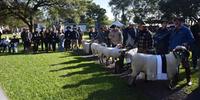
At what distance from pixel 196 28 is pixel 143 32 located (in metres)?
3.77

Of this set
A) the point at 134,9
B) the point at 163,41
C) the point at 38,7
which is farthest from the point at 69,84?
the point at 134,9

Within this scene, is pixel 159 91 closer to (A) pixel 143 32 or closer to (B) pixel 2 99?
(A) pixel 143 32

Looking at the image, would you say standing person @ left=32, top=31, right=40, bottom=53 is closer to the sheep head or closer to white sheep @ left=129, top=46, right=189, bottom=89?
white sheep @ left=129, top=46, right=189, bottom=89

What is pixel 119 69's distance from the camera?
636 inches

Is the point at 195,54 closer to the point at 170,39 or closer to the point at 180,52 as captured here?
the point at 170,39

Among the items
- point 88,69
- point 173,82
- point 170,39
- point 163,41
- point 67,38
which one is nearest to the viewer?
point 173,82

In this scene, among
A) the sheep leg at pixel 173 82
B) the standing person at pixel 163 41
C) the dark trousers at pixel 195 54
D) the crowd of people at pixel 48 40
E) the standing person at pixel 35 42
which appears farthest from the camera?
the standing person at pixel 35 42

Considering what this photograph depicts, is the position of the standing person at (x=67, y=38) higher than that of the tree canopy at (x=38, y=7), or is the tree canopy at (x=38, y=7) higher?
the tree canopy at (x=38, y=7)

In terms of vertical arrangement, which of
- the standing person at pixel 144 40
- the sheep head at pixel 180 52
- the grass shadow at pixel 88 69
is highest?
the standing person at pixel 144 40

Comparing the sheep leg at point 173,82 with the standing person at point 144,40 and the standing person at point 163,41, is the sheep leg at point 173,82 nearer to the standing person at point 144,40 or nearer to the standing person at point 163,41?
the standing person at point 144,40

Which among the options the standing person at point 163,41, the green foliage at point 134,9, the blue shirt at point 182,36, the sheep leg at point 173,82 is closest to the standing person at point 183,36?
the blue shirt at point 182,36

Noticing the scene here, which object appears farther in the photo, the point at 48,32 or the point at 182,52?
the point at 48,32

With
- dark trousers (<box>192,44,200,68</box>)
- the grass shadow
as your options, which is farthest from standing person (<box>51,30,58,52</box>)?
dark trousers (<box>192,44,200,68</box>)

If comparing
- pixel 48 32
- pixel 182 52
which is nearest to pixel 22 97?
pixel 182 52
